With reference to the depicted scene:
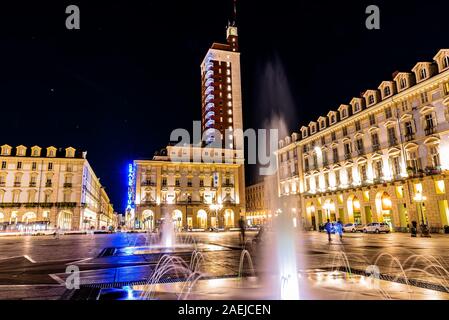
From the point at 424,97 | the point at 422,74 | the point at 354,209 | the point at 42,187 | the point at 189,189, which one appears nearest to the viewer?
the point at 424,97

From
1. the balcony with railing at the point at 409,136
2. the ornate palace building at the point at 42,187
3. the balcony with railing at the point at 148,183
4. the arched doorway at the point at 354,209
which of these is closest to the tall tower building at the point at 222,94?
the balcony with railing at the point at 148,183

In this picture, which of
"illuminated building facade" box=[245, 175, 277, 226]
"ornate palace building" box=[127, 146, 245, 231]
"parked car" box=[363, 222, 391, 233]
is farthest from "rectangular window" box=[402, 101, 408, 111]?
"illuminated building facade" box=[245, 175, 277, 226]

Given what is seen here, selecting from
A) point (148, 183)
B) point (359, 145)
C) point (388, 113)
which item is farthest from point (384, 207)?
point (148, 183)

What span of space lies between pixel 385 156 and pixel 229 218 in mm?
42738

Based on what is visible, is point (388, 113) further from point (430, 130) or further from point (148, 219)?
point (148, 219)

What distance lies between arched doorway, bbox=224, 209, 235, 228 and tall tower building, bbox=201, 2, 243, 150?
26.4m

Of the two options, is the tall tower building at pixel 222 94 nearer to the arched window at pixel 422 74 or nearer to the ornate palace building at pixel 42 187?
the ornate palace building at pixel 42 187

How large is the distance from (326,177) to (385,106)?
48.8 ft

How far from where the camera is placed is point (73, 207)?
62062 millimetres

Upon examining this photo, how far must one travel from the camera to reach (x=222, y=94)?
101500 mm

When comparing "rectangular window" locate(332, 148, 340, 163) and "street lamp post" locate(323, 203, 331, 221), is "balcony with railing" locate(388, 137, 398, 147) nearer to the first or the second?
"rectangular window" locate(332, 148, 340, 163)

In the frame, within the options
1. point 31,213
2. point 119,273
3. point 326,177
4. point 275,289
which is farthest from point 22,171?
point 275,289

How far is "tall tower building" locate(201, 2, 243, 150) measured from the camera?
98.2 meters
